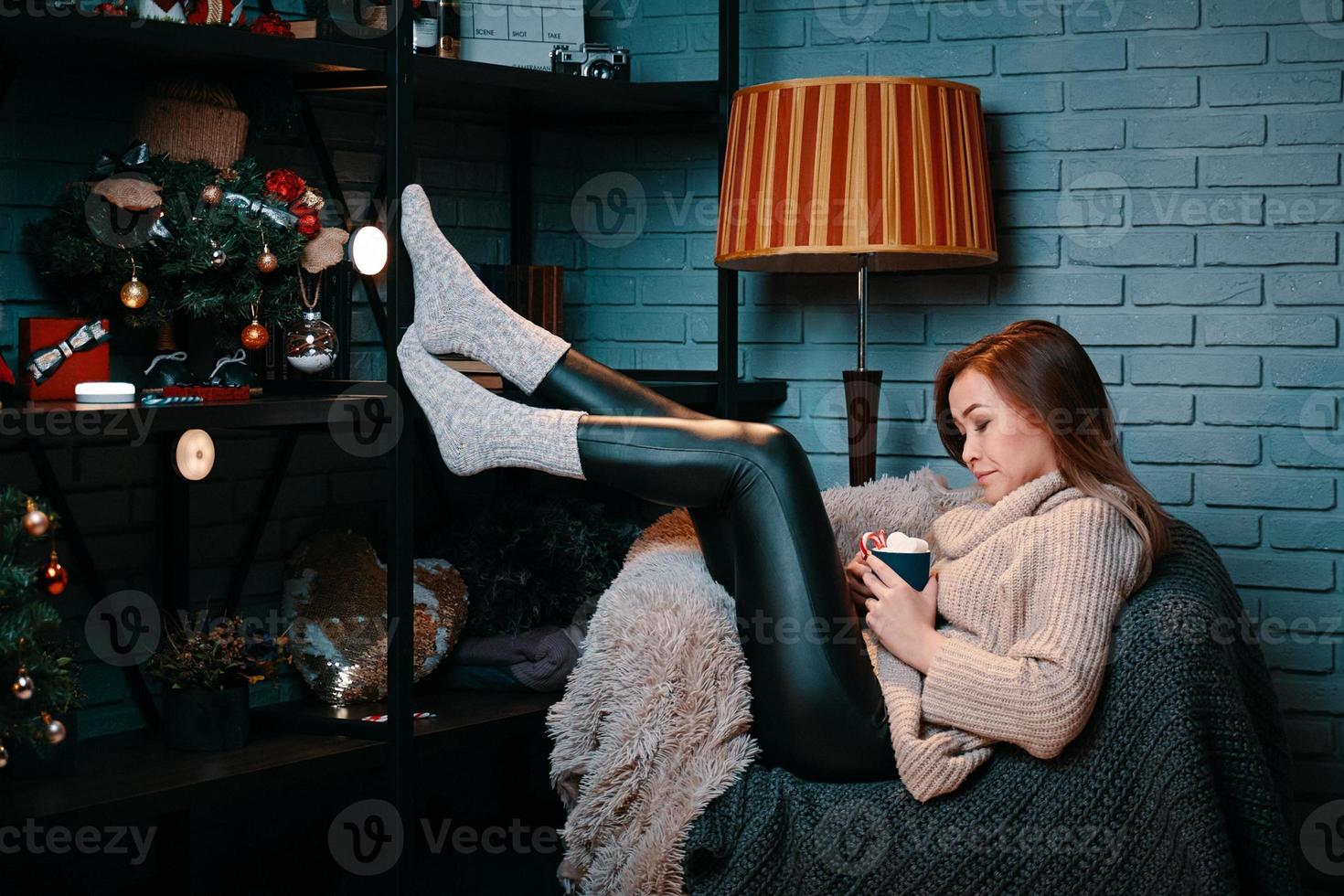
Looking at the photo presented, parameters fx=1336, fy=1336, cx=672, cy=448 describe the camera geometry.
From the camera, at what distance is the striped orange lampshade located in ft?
7.17

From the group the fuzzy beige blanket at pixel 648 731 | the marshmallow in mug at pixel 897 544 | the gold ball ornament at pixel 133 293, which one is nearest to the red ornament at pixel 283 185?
the gold ball ornament at pixel 133 293

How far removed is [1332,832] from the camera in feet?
7.64

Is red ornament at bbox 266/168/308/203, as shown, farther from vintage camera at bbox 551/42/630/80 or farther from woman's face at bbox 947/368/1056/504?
woman's face at bbox 947/368/1056/504

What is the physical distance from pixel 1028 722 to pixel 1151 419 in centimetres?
109

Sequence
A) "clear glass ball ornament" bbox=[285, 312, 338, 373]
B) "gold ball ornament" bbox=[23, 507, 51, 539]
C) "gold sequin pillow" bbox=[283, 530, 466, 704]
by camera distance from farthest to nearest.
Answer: "gold sequin pillow" bbox=[283, 530, 466, 704] → "clear glass ball ornament" bbox=[285, 312, 338, 373] → "gold ball ornament" bbox=[23, 507, 51, 539]

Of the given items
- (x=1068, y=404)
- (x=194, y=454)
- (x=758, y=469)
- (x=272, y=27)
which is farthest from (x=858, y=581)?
(x=272, y=27)

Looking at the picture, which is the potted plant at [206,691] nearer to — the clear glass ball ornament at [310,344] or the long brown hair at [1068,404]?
the clear glass ball ornament at [310,344]

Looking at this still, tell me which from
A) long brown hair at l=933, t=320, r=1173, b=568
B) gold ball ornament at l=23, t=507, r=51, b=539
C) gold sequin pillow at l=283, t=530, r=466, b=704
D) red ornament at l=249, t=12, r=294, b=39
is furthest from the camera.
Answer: gold sequin pillow at l=283, t=530, r=466, b=704

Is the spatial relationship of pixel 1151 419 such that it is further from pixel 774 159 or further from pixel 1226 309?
pixel 774 159

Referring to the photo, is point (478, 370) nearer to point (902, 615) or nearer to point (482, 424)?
point (482, 424)

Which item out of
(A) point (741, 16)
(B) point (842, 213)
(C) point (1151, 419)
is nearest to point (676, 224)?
(A) point (741, 16)

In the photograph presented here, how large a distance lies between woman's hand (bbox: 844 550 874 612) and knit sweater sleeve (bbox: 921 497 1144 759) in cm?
23

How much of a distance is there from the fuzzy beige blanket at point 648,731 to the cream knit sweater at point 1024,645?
0.61ft

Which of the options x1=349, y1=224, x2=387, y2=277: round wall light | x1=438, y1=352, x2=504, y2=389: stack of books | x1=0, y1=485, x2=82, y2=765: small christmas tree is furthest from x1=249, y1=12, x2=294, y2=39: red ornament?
x1=0, y1=485, x2=82, y2=765: small christmas tree
